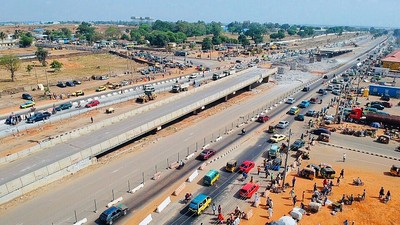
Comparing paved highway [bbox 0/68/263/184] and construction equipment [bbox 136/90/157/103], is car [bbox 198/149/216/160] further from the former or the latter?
construction equipment [bbox 136/90/157/103]

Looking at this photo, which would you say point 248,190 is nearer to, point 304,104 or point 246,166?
point 246,166

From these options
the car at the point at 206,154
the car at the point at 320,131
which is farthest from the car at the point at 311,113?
→ the car at the point at 206,154

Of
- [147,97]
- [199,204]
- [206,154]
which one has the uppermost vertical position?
[147,97]

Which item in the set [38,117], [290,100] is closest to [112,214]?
[38,117]

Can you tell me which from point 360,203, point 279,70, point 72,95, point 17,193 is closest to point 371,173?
point 360,203

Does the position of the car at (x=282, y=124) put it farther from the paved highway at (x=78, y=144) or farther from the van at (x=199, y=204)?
the van at (x=199, y=204)

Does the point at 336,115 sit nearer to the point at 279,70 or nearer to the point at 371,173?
the point at 371,173
